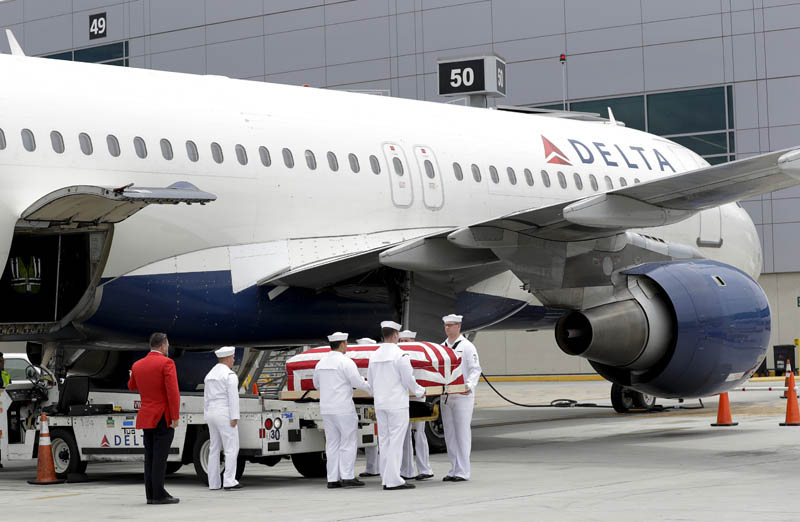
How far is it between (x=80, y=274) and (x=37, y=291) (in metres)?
0.57

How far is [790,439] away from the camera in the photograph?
54.0 ft

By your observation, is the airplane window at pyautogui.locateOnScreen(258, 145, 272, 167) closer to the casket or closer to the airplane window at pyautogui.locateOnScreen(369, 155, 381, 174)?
the airplane window at pyautogui.locateOnScreen(369, 155, 381, 174)

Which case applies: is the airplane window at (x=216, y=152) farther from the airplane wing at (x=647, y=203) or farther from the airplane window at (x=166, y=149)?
the airplane wing at (x=647, y=203)

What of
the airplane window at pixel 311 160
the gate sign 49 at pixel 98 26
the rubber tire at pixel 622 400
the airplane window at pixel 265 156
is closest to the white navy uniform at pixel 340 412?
the airplane window at pixel 265 156

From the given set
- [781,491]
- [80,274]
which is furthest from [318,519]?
[80,274]

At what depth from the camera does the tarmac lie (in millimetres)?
10133

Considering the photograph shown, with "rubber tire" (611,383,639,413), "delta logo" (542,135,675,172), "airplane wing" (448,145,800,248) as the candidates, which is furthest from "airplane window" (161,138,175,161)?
"rubber tire" (611,383,639,413)

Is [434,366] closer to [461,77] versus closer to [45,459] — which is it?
[45,459]

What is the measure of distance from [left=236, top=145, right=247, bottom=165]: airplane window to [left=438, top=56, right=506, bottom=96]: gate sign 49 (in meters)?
20.5

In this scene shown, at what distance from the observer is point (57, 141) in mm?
13508

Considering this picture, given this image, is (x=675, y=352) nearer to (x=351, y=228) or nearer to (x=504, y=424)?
(x=351, y=228)

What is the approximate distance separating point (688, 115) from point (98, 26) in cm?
2305

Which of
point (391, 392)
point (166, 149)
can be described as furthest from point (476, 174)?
point (391, 392)

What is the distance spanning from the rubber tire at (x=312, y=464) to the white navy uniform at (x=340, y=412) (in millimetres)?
1313
